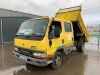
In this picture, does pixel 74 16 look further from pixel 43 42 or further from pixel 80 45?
pixel 43 42

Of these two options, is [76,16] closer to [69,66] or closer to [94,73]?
[69,66]

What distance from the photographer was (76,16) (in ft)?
32.8

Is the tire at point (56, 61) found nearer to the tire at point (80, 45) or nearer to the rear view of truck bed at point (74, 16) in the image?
the rear view of truck bed at point (74, 16)

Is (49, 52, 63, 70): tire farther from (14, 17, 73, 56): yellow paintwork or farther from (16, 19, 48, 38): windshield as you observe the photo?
(16, 19, 48, 38): windshield

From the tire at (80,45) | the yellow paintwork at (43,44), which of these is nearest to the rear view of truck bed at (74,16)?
the tire at (80,45)

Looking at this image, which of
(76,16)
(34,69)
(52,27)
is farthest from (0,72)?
(76,16)

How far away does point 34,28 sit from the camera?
6.39 m

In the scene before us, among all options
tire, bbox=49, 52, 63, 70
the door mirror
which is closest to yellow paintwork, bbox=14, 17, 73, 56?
the door mirror

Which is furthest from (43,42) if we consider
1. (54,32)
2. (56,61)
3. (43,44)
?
(56,61)

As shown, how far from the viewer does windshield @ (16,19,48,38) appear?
20.0ft

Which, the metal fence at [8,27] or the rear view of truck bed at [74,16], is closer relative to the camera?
the rear view of truck bed at [74,16]

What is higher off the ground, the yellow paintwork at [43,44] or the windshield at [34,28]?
the windshield at [34,28]

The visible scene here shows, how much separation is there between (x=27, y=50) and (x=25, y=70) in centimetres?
105

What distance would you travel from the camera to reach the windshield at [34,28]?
6106 millimetres
